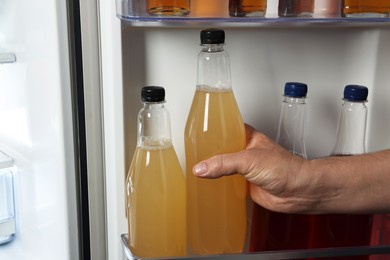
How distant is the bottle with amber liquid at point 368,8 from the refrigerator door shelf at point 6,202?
2.59ft

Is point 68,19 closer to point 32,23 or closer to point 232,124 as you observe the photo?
point 32,23

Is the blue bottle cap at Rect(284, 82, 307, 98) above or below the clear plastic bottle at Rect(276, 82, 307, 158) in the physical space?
above

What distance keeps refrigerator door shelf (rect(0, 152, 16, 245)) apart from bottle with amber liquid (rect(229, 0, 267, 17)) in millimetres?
620

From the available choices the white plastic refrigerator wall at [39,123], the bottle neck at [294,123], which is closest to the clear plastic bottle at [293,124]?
the bottle neck at [294,123]

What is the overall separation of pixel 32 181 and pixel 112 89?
1.01 ft

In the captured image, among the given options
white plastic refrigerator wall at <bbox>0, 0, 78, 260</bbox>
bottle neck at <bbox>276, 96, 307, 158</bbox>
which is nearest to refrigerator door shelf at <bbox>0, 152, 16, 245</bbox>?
white plastic refrigerator wall at <bbox>0, 0, 78, 260</bbox>

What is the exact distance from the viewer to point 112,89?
90cm

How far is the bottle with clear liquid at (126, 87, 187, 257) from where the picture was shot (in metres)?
0.88

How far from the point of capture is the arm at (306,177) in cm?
85

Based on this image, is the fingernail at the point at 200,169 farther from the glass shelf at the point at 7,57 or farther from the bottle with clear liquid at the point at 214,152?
the glass shelf at the point at 7,57

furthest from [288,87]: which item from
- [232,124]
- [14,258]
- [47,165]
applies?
[14,258]

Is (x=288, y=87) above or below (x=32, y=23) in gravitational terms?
below

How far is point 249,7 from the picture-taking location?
89 cm

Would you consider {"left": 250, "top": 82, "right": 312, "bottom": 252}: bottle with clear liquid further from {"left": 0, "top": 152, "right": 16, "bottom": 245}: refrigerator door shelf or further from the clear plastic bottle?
{"left": 0, "top": 152, "right": 16, "bottom": 245}: refrigerator door shelf
